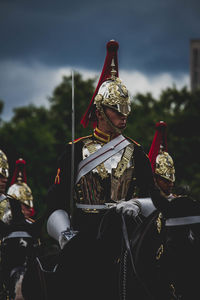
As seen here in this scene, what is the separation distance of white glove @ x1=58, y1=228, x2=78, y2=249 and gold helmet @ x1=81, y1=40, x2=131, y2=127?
52.4 inches

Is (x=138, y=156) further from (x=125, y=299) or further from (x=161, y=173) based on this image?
(x=161, y=173)

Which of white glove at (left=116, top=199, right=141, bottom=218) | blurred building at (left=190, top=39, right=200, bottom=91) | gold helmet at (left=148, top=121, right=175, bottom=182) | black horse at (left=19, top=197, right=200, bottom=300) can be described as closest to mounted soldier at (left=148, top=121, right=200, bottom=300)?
black horse at (left=19, top=197, right=200, bottom=300)

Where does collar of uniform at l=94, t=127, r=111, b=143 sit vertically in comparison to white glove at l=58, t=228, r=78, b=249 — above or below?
above

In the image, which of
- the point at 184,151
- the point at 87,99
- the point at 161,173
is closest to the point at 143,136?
the point at 184,151

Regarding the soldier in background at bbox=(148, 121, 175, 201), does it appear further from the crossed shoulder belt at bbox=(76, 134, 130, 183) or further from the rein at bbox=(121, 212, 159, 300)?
the rein at bbox=(121, 212, 159, 300)

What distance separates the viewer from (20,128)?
110ft

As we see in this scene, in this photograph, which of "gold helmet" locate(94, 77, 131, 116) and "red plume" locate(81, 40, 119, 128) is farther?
"red plume" locate(81, 40, 119, 128)

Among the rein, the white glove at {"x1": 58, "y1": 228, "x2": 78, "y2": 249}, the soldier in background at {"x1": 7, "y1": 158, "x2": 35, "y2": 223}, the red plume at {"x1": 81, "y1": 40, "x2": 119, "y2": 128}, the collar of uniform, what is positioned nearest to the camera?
the rein

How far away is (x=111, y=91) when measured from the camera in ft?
18.8

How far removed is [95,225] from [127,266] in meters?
0.68

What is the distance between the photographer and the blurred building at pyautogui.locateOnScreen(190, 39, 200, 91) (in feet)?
183

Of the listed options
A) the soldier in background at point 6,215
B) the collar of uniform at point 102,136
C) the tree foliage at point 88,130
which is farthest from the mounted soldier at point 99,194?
the tree foliage at point 88,130

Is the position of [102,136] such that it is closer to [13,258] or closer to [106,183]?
[106,183]

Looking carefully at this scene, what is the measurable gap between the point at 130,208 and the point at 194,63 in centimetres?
5304
